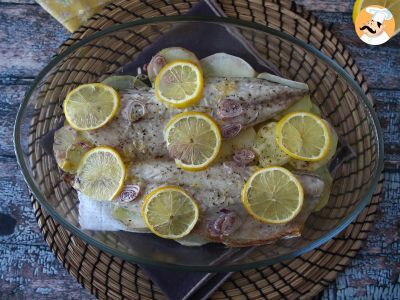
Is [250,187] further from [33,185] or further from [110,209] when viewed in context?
[33,185]

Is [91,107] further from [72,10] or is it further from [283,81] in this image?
[283,81]

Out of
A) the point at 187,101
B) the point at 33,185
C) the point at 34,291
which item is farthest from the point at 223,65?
the point at 34,291

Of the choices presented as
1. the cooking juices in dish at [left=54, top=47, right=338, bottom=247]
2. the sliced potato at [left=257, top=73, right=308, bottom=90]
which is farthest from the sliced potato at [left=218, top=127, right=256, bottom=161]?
the sliced potato at [left=257, top=73, right=308, bottom=90]

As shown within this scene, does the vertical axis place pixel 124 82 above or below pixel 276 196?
above

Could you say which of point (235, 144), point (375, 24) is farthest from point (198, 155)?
point (375, 24)

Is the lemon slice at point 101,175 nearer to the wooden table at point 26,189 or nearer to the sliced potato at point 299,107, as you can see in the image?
the wooden table at point 26,189

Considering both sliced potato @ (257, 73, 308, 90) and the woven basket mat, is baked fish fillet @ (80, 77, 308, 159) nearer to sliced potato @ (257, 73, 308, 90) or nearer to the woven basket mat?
sliced potato @ (257, 73, 308, 90)

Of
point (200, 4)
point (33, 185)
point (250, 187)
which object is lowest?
point (33, 185)
